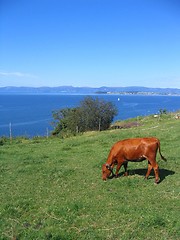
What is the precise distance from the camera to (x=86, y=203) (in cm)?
936

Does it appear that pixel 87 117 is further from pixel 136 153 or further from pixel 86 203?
pixel 86 203

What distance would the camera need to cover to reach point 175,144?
18938 millimetres

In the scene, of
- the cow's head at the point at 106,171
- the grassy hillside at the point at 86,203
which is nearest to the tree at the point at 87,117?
the grassy hillside at the point at 86,203

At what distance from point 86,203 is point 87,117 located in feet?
129

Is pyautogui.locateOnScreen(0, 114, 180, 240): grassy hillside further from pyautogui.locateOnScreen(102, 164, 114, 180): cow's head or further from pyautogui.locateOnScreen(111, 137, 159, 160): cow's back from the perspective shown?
pyautogui.locateOnScreen(111, 137, 159, 160): cow's back

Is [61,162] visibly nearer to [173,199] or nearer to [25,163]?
[25,163]

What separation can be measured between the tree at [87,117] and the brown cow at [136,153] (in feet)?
115

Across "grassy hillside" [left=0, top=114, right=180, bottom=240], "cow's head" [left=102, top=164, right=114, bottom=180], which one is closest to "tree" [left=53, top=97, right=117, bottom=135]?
"grassy hillside" [left=0, top=114, right=180, bottom=240]

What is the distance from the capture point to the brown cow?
11312mm

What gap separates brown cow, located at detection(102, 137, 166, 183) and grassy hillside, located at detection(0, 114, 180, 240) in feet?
1.76

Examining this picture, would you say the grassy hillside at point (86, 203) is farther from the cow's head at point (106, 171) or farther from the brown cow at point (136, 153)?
the brown cow at point (136, 153)

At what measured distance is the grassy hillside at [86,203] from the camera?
24.8ft

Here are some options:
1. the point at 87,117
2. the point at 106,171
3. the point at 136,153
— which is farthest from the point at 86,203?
the point at 87,117

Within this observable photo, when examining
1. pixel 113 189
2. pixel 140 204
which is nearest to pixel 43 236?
pixel 140 204
